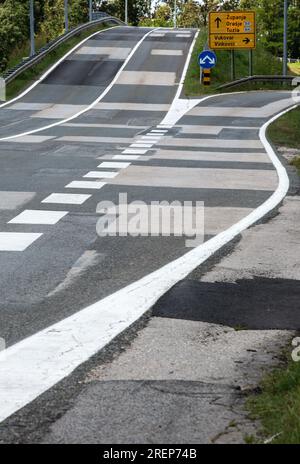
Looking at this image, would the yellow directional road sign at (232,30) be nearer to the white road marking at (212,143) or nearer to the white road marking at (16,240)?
the white road marking at (212,143)

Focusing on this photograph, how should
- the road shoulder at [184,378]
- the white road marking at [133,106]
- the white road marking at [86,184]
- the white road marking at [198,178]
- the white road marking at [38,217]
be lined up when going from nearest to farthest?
the road shoulder at [184,378]
the white road marking at [38,217]
the white road marking at [86,184]
the white road marking at [198,178]
the white road marking at [133,106]

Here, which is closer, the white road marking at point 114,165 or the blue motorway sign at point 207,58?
the white road marking at point 114,165

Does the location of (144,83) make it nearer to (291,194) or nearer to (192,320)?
(291,194)

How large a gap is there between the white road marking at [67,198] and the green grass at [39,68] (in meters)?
29.7

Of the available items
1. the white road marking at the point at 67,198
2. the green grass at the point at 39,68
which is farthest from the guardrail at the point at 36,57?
the white road marking at the point at 67,198

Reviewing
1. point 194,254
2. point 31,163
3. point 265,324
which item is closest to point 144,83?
point 31,163

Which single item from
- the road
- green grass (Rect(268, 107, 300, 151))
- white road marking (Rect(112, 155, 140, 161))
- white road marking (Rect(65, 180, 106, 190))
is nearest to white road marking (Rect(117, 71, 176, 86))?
the road

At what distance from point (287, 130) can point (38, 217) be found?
17.7 m

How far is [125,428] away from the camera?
536cm

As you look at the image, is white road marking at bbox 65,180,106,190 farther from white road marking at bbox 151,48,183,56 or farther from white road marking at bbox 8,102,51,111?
white road marking at bbox 151,48,183,56

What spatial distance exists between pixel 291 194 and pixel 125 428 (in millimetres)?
10930

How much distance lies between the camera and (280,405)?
5680 mm

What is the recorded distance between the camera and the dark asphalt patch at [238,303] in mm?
7898

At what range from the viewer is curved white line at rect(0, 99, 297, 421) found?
6.12m
